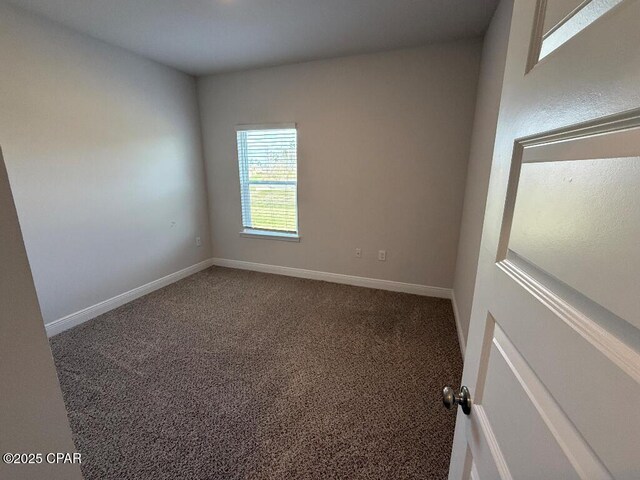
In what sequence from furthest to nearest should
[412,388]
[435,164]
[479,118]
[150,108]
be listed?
[150,108] < [435,164] < [479,118] < [412,388]

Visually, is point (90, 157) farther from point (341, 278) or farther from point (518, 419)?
point (518, 419)

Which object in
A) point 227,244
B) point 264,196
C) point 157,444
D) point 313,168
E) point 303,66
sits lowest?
point 157,444

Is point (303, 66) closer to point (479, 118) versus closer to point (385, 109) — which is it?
point (385, 109)

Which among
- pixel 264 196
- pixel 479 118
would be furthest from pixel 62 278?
pixel 479 118

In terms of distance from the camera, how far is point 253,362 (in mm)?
2033

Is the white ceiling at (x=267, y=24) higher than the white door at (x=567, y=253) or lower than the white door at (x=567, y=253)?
higher

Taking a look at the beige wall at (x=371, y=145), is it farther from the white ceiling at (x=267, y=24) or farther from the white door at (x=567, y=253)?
the white door at (x=567, y=253)

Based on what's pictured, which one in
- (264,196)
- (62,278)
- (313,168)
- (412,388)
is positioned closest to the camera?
(412,388)

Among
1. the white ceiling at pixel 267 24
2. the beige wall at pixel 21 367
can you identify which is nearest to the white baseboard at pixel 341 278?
the white ceiling at pixel 267 24

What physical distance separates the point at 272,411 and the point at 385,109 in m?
2.85

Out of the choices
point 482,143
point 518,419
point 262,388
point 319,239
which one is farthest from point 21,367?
point 319,239

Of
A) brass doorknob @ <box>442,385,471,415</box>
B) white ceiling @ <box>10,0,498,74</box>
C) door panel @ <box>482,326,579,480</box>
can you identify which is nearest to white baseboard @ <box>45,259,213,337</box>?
white ceiling @ <box>10,0,498,74</box>

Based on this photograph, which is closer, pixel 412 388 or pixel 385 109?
pixel 412 388

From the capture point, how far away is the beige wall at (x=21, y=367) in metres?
0.61
